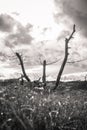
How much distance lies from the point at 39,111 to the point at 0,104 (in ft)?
3.33

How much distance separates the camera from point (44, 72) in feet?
107

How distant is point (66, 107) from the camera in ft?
24.9

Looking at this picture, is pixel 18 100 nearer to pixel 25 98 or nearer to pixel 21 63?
pixel 25 98

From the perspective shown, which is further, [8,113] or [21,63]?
[21,63]

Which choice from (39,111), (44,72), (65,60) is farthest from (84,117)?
(44,72)

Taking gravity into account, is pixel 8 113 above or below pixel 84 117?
above

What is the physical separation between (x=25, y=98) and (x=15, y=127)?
2.06m

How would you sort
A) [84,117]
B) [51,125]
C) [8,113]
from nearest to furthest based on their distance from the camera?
[51,125] → [8,113] → [84,117]

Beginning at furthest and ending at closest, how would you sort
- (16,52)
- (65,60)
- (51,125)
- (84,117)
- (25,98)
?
1. (16,52)
2. (65,60)
3. (25,98)
4. (84,117)
5. (51,125)

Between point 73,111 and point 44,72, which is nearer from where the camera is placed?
point 73,111

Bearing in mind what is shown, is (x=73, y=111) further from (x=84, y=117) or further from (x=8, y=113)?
(x=8, y=113)

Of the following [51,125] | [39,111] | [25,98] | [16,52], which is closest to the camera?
[51,125]

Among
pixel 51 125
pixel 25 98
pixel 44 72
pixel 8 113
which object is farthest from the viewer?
pixel 44 72

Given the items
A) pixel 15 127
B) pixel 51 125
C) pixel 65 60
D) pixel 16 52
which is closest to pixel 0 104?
pixel 15 127
